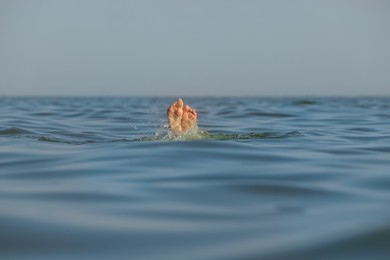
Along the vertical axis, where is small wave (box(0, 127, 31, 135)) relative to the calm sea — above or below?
below

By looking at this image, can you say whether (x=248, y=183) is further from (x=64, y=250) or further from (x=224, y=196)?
(x=64, y=250)

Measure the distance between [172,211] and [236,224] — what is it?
1.97 ft

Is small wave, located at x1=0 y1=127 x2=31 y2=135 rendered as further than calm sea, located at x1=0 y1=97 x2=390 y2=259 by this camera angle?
Yes

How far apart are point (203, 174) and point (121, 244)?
9.91 ft

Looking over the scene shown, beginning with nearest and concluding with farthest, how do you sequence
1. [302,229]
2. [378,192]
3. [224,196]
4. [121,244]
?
1. [121,244]
2. [302,229]
3. [224,196]
4. [378,192]

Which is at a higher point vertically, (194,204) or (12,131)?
(194,204)

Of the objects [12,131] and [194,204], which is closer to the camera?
[194,204]

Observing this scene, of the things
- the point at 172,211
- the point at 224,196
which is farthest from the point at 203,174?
the point at 172,211

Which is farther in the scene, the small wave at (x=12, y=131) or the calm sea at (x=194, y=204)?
the small wave at (x=12, y=131)

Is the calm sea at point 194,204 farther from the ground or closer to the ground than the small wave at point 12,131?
farther from the ground

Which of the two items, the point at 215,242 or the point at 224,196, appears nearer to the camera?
the point at 215,242

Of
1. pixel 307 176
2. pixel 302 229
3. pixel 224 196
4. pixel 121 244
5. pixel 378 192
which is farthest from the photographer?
pixel 307 176

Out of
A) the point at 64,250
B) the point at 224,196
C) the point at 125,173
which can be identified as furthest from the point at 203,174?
the point at 64,250

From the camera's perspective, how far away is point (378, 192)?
6.15 metres
